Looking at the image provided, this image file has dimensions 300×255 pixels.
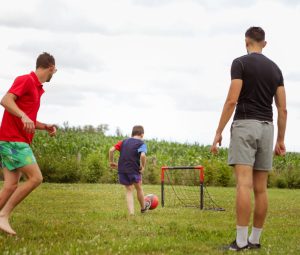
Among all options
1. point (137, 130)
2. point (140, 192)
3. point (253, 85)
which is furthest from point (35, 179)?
point (140, 192)

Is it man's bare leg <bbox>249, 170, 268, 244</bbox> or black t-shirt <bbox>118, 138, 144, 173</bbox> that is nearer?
man's bare leg <bbox>249, 170, 268, 244</bbox>

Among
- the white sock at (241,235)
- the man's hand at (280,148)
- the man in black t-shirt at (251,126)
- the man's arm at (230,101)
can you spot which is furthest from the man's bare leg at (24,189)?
the man's hand at (280,148)

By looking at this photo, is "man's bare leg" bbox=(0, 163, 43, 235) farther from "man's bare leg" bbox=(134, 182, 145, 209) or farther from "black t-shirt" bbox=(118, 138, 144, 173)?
"man's bare leg" bbox=(134, 182, 145, 209)

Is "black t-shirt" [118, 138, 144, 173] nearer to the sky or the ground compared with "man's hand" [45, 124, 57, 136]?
nearer to the ground

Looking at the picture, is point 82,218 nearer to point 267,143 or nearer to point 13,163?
point 13,163

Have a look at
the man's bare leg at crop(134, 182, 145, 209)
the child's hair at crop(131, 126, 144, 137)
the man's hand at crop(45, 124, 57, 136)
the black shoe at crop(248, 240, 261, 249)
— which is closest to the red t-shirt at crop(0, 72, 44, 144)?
the man's hand at crop(45, 124, 57, 136)

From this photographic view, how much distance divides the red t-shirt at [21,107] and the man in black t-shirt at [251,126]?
7.66 ft

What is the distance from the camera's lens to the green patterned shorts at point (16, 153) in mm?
7266

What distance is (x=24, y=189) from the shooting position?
7344 mm

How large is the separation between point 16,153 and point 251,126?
2.88 meters

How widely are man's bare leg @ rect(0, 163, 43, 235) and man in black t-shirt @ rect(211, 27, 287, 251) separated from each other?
87.7 inches

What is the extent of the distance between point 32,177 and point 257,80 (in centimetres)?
300

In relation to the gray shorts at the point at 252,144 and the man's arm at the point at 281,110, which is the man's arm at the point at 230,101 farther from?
the man's arm at the point at 281,110

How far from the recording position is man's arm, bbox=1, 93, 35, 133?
678 cm
